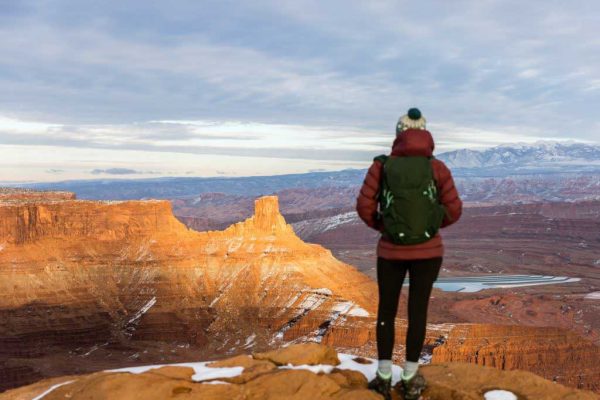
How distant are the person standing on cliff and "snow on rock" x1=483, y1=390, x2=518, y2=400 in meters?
1.13

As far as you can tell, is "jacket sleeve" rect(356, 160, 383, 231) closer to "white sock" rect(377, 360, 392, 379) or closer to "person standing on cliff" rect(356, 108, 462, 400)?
Result: "person standing on cliff" rect(356, 108, 462, 400)

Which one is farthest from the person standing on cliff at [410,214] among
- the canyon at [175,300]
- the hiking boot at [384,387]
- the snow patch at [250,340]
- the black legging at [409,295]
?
the snow patch at [250,340]

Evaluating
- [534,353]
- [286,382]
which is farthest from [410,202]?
[534,353]

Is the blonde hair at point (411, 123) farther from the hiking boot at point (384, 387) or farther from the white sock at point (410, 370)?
the hiking boot at point (384, 387)

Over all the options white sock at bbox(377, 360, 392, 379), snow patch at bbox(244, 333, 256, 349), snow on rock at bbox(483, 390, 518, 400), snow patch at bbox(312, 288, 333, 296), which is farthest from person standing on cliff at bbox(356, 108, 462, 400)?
snow patch at bbox(312, 288, 333, 296)

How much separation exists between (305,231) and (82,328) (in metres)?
129

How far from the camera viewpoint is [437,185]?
6336 mm

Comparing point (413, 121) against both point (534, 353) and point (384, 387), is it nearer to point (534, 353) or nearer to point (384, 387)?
point (384, 387)

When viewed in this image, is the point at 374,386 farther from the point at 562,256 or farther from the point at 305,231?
the point at 305,231

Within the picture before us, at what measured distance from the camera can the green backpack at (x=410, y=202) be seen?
6.10 metres

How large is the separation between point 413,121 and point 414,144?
0.40 meters

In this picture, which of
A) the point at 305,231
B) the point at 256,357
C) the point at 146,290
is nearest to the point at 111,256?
the point at 146,290

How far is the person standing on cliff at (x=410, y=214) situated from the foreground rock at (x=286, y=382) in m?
0.96

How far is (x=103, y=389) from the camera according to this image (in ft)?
23.5
